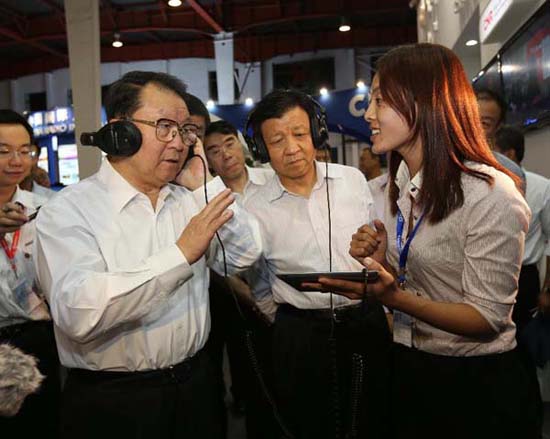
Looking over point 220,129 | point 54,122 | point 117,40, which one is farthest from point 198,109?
point 54,122

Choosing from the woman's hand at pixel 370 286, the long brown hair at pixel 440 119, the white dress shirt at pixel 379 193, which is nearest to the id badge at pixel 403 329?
the woman's hand at pixel 370 286

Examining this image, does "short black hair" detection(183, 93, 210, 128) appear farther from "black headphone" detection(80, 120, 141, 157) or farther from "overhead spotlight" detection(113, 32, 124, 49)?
"overhead spotlight" detection(113, 32, 124, 49)

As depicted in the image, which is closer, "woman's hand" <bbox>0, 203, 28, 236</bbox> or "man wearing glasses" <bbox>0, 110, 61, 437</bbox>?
"woman's hand" <bbox>0, 203, 28, 236</bbox>

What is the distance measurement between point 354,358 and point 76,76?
5.18 m

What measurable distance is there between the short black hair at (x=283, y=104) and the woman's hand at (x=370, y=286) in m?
1.10

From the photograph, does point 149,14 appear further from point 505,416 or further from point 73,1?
point 505,416

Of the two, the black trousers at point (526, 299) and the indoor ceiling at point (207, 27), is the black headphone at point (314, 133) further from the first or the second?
the indoor ceiling at point (207, 27)

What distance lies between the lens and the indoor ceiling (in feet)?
40.2

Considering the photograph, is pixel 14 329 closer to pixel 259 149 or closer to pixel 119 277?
pixel 119 277

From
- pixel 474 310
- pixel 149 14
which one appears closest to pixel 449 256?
pixel 474 310

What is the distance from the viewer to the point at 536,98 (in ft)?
12.3

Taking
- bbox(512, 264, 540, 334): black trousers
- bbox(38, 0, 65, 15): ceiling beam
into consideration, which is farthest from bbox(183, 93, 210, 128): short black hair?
bbox(38, 0, 65, 15): ceiling beam

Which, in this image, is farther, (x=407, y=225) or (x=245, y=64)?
(x=245, y=64)

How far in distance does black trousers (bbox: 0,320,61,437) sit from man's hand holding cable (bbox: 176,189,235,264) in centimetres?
124
